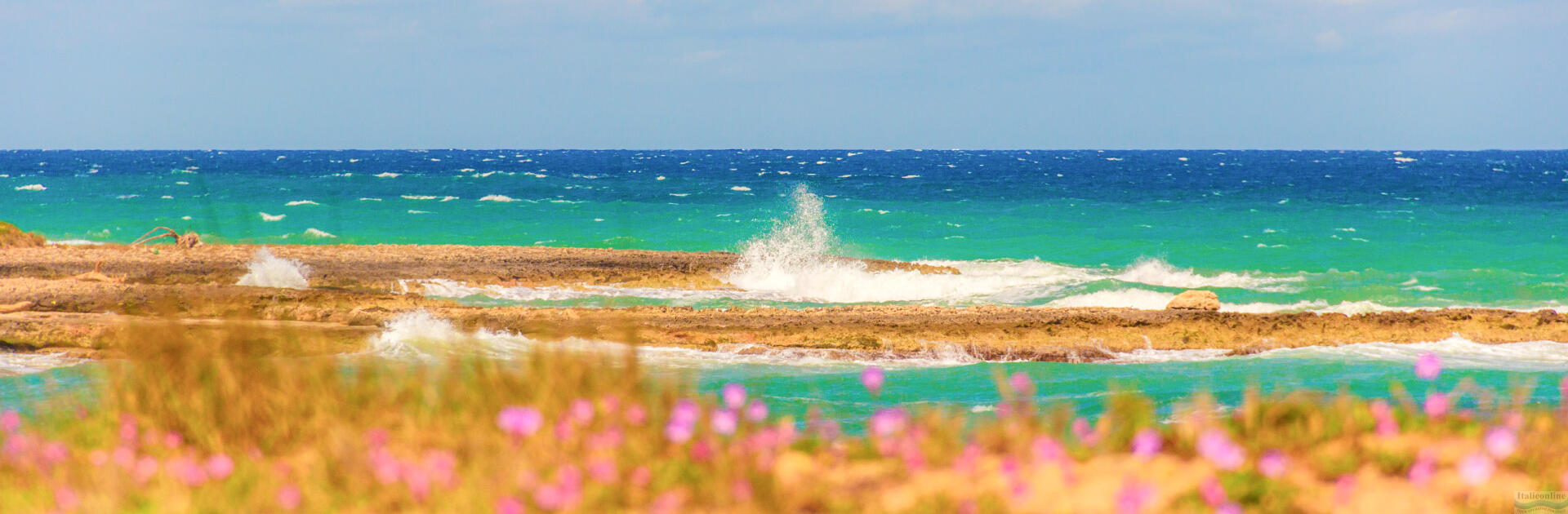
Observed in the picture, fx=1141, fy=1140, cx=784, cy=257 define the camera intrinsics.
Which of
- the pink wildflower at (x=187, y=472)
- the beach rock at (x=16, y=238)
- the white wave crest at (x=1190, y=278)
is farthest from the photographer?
the beach rock at (x=16, y=238)

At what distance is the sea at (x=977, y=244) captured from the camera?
10.6 metres

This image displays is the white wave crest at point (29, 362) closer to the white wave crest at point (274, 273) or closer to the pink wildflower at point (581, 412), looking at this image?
the white wave crest at point (274, 273)

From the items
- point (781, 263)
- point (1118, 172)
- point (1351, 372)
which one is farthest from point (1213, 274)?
point (1118, 172)

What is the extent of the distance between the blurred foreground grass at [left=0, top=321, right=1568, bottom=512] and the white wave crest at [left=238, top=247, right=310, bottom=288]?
15.5 m

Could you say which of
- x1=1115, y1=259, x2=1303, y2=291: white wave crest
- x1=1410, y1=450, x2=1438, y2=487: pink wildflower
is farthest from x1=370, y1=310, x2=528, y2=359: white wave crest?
x1=1115, y1=259, x2=1303, y2=291: white wave crest

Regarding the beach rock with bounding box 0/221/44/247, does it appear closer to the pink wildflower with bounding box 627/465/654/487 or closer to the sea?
the sea

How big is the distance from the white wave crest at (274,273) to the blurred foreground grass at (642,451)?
50.9 feet

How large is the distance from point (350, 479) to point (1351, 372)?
10047mm

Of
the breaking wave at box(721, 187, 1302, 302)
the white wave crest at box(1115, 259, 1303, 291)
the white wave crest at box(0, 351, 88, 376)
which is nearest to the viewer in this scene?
the white wave crest at box(0, 351, 88, 376)

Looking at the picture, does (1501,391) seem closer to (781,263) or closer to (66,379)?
(66,379)

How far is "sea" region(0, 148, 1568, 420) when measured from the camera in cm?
1058

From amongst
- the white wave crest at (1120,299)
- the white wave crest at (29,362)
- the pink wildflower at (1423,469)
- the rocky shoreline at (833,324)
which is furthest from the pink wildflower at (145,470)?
the white wave crest at (1120,299)

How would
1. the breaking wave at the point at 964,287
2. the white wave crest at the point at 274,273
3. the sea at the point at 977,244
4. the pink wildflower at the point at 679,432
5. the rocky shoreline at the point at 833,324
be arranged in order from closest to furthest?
1. the pink wildflower at the point at 679,432
2. the sea at the point at 977,244
3. the rocky shoreline at the point at 833,324
4. the breaking wave at the point at 964,287
5. the white wave crest at the point at 274,273

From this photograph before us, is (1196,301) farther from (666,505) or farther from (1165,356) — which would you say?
(666,505)
